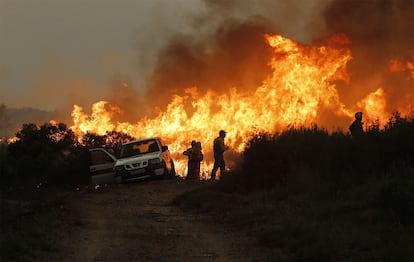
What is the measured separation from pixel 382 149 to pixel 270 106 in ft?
54.6

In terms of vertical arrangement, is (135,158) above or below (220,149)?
above

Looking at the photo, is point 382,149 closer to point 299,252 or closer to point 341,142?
point 341,142

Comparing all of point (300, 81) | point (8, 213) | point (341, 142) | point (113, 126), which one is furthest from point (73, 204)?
point (113, 126)

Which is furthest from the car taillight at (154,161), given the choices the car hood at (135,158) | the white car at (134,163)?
the car hood at (135,158)

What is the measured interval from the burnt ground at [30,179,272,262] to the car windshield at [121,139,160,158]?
8174 millimetres

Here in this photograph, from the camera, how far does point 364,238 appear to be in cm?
1075

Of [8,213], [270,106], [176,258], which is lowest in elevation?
[176,258]

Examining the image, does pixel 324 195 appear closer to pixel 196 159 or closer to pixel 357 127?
pixel 357 127

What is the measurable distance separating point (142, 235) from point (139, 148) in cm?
1576

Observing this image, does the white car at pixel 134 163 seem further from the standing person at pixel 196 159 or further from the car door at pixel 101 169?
the standing person at pixel 196 159

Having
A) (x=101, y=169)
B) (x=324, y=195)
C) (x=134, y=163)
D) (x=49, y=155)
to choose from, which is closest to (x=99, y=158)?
(x=101, y=169)

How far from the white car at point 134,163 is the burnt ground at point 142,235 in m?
6.51

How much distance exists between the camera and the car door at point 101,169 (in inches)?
1093

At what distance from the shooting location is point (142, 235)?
1259 cm
